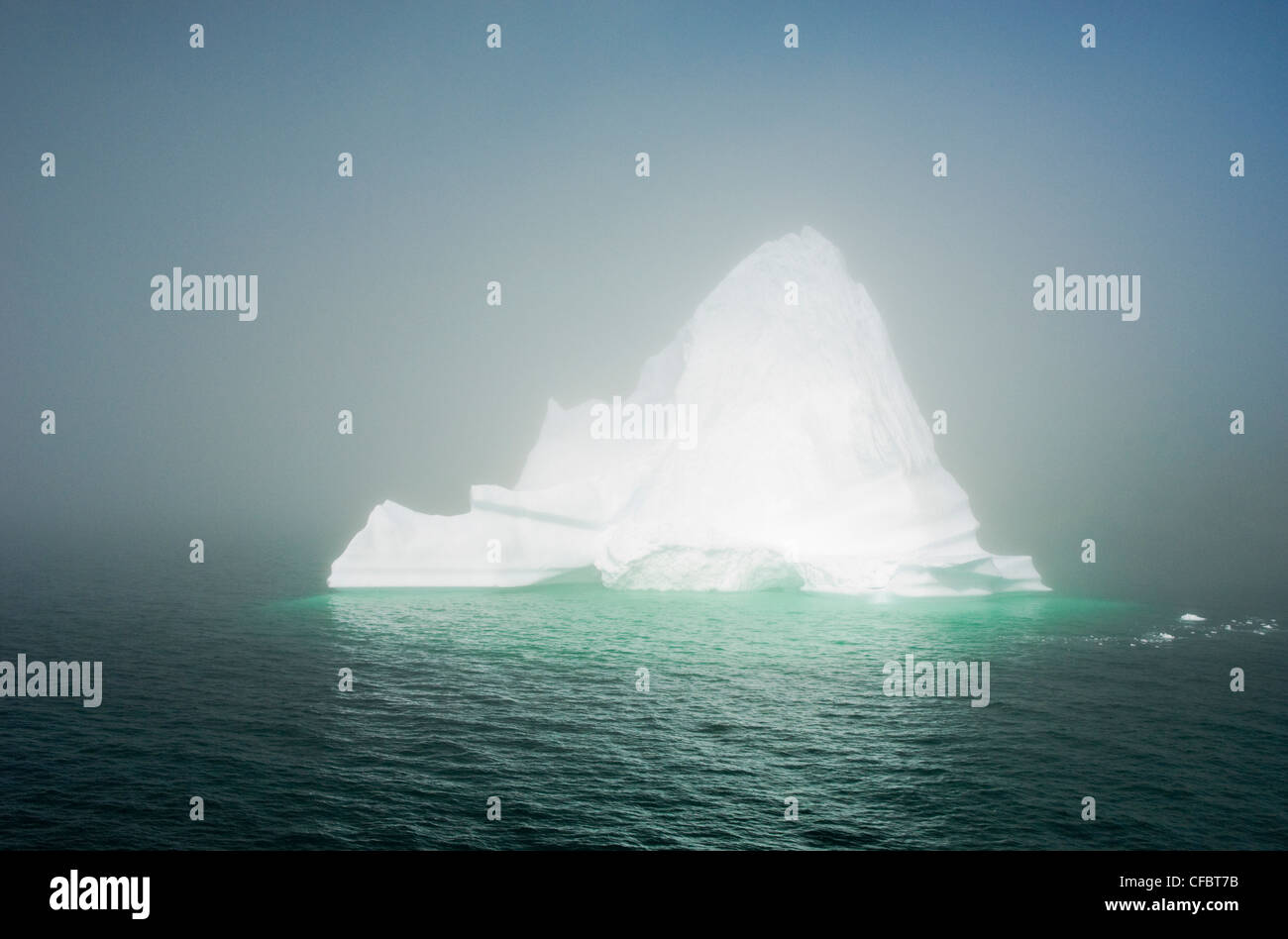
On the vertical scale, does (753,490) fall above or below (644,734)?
above

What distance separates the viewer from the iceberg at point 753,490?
1542 inches

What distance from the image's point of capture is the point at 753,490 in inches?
1606

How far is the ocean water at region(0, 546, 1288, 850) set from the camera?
1518cm

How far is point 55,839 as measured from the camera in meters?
14.7

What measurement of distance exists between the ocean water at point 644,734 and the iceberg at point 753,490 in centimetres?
521

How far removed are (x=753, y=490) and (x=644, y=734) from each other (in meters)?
22.1

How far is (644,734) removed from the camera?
65.4ft

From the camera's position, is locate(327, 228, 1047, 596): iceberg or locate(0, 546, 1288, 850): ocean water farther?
locate(327, 228, 1047, 596): iceberg

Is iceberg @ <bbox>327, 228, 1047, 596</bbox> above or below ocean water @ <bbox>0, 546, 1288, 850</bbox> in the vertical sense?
above

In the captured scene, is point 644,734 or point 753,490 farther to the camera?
point 753,490

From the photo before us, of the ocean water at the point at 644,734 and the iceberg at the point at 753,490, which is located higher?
the iceberg at the point at 753,490

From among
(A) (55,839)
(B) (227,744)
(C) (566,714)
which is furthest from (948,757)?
(A) (55,839)

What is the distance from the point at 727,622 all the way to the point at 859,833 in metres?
18.7

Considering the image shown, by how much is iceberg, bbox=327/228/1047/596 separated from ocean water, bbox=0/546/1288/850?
17.1 feet
